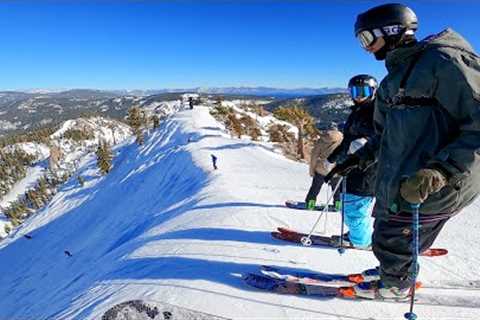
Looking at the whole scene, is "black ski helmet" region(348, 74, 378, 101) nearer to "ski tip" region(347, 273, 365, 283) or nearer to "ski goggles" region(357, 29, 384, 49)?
"ski goggles" region(357, 29, 384, 49)

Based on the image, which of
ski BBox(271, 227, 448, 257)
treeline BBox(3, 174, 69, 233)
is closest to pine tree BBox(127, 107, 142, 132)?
treeline BBox(3, 174, 69, 233)

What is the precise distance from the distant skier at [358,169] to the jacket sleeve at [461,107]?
92.4 inches

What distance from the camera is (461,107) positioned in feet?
9.40

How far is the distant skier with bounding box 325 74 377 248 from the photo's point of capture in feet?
18.9

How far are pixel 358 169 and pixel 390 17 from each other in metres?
2.83

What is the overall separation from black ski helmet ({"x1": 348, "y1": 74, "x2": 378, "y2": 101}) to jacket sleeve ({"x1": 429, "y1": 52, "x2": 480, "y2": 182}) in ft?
11.7

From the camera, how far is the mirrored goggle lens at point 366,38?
11.7ft

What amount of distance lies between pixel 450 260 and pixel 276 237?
2.81 m

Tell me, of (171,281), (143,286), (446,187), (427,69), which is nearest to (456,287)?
(446,187)

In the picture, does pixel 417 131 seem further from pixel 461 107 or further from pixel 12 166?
pixel 12 166

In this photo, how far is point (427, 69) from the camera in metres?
2.95

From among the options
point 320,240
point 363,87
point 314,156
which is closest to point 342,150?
point 363,87

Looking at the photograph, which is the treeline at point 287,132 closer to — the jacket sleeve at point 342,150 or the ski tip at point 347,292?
the jacket sleeve at point 342,150

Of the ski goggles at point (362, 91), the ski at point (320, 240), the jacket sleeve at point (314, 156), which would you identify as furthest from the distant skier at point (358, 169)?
the jacket sleeve at point (314, 156)
